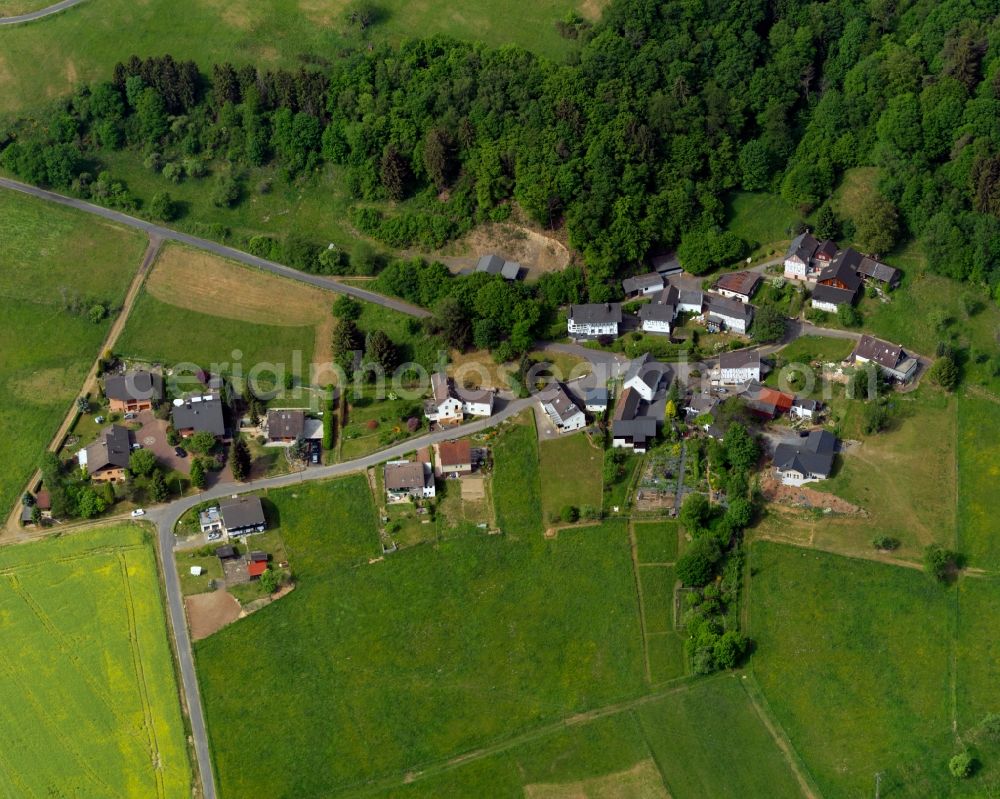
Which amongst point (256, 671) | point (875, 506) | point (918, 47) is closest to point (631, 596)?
point (875, 506)

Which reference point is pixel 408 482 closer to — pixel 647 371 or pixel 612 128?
pixel 647 371

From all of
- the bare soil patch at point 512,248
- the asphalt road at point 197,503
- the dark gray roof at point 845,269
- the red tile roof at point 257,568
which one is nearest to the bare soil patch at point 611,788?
the asphalt road at point 197,503

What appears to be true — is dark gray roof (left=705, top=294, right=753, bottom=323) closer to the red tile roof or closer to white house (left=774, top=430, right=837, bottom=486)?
white house (left=774, top=430, right=837, bottom=486)

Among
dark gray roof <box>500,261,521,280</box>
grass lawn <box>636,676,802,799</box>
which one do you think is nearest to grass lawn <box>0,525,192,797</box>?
grass lawn <box>636,676,802,799</box>

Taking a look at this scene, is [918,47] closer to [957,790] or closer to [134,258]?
[957,790]

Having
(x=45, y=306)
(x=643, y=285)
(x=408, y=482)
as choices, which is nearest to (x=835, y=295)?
(x=643, y=285)

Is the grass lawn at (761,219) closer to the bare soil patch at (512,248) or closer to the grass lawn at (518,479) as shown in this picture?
the bare soil patch at (512,248)
